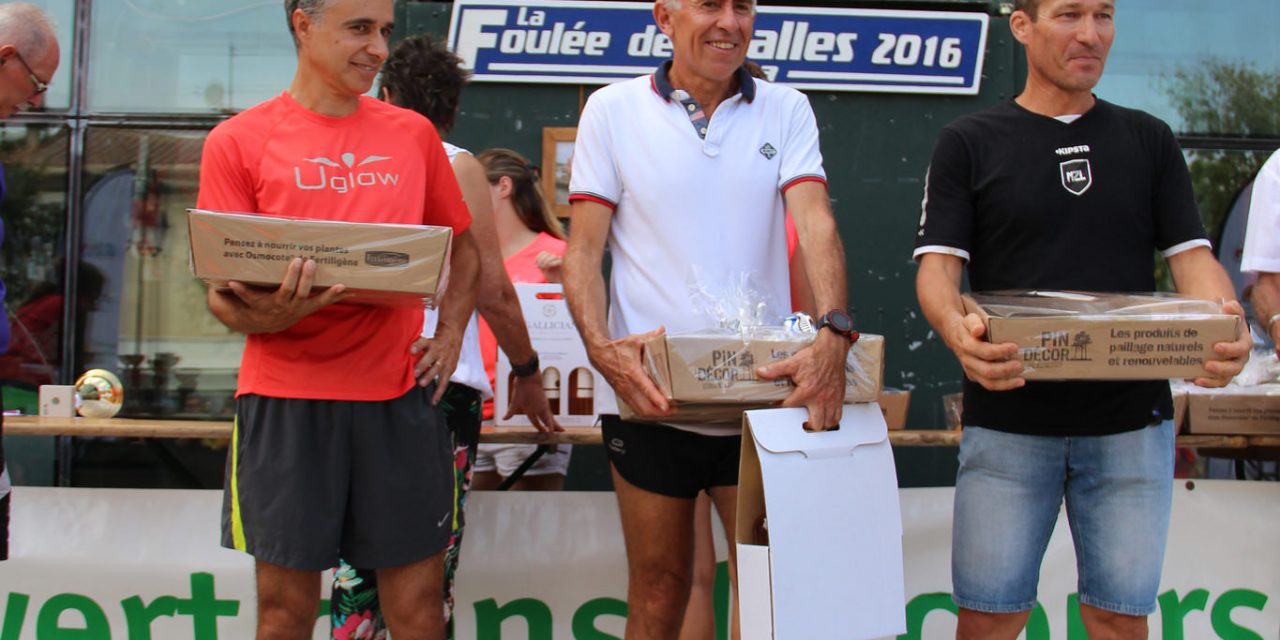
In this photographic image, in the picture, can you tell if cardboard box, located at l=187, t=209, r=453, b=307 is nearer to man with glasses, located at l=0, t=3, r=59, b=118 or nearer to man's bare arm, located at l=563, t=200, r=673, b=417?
man's bare arm, located at l=563, t=200, r=673, b=417

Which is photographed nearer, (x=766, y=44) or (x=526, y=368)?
(x=526, y=368)

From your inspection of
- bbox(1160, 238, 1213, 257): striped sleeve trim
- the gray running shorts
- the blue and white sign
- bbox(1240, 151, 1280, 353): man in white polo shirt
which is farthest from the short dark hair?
bbox(1240, 151, 1280, 353): man in white polo shirt

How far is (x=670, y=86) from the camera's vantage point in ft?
9.50

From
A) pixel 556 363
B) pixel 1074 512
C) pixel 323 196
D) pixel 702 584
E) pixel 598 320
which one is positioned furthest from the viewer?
pixel 556 363

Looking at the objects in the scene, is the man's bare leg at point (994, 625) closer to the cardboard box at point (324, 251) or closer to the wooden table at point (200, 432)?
the wooden table at point (200, 432)

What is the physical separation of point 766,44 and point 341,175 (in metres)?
2.71

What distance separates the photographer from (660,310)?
2.79m

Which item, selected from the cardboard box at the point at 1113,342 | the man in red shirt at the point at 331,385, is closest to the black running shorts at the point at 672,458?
the man in red shirt at the point at 331,385

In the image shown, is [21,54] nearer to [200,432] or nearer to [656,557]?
[200,432]

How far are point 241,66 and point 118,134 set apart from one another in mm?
572

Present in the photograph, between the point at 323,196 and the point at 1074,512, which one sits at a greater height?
the point at 323,196

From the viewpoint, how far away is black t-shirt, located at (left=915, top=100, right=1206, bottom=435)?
2.79m

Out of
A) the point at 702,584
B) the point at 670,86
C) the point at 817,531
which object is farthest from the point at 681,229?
the point at 702,584

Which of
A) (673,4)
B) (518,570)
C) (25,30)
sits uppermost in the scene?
(673,4)
